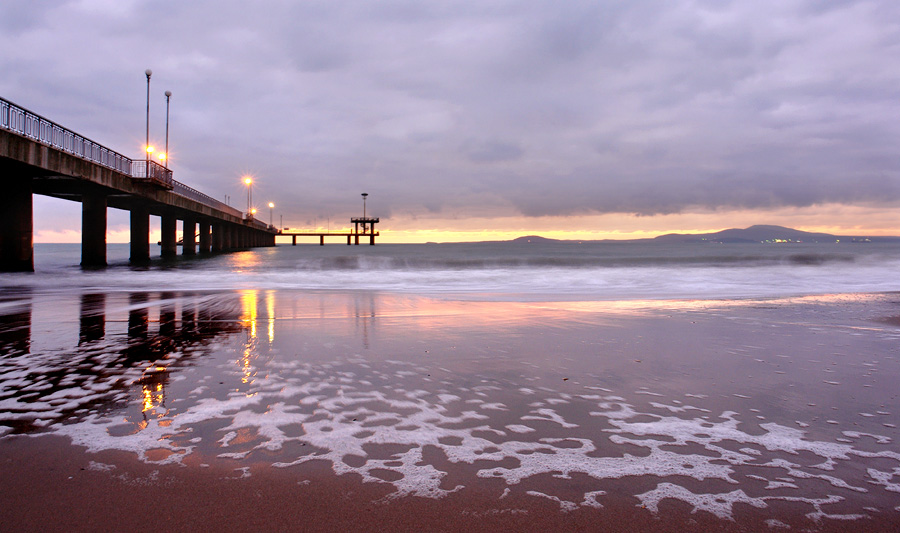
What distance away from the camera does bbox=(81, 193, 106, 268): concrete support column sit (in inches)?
1308

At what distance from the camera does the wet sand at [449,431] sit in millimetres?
2682

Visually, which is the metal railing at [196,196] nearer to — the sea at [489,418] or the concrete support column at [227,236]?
the concrete support column at [227,236]

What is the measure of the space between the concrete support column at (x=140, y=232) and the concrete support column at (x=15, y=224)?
20100 millimetres

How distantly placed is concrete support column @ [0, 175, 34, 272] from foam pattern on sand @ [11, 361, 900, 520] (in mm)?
27772

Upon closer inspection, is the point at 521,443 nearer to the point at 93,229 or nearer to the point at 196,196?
the point at 93,229

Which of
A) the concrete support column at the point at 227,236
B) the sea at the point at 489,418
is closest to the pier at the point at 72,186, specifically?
the sea at the point at 489,418

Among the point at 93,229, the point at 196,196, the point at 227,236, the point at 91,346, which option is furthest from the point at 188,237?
the point at 91,346

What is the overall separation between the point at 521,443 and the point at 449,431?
0.61 metres

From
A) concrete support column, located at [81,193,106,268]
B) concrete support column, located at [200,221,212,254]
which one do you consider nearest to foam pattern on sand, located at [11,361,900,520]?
concrete support column, located at [81,193,106,268]

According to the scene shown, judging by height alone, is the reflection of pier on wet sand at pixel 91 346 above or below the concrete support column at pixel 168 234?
below

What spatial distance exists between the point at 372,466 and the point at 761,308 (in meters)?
12.2

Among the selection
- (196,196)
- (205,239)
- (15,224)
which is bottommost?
(15,224)

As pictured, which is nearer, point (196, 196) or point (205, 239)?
point (196, 196)

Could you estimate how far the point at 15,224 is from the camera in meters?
24.9
